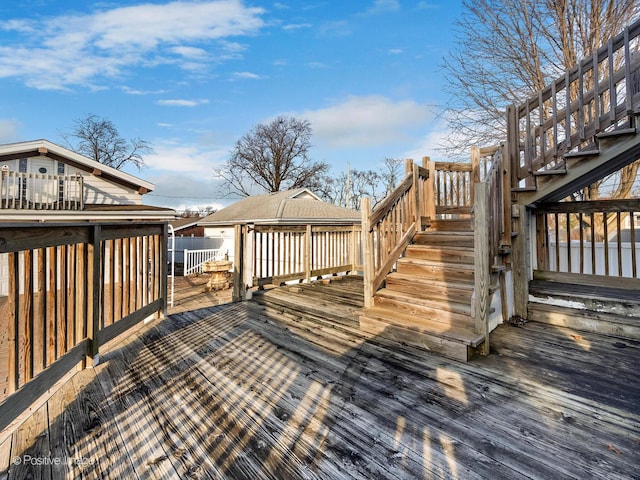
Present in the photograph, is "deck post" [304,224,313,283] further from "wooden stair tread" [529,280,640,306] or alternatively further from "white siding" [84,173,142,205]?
"white siding" [84,173,142,205]

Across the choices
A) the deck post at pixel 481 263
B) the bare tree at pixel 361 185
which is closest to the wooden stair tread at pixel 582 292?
the deck post at pixel 481 263

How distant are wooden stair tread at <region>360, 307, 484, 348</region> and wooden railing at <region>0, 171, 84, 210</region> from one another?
9.17 m

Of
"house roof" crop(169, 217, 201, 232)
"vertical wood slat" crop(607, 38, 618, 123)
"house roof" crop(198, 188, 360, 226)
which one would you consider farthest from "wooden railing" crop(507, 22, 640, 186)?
"house roof" crop(169, 217, 201, 232)

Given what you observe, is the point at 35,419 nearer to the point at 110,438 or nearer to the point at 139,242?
the point at 110,438

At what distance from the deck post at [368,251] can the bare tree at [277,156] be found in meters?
20.0

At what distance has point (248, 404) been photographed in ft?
6.25

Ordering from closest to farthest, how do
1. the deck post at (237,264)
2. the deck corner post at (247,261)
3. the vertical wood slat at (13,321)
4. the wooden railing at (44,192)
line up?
the vertical wood slat at (13,321) < the deck post at (237,264) < the deck corner post at (247,261) < the wooden railing at (44,192)

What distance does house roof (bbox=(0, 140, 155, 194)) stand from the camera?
8367 millimetres

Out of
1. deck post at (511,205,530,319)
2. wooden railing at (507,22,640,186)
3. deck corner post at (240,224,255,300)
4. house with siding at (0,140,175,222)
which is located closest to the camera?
wooden railing at (507,22,640,186)

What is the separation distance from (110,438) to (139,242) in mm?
2171

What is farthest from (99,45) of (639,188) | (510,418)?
(639,188)

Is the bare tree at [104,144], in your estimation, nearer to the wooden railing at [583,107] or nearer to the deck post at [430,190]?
the deck post at [430,190]

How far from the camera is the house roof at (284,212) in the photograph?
12.1 metres

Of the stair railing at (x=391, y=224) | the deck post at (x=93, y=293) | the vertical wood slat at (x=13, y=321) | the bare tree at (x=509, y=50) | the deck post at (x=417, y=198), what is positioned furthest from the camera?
the bare tree at (x=509, y=50)
